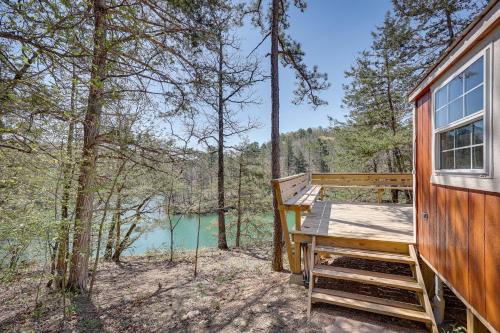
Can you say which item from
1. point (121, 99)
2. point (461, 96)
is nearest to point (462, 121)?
point (461, 96)

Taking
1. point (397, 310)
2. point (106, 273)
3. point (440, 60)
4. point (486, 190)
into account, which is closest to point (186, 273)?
point (106, 273)

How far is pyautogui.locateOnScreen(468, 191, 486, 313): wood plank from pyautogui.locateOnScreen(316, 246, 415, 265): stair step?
127 cm

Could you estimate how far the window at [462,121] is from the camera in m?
1.70

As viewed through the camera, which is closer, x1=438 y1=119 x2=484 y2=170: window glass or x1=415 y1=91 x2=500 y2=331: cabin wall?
x1=415 y1=91 x2=500 y2=331: cabin wall

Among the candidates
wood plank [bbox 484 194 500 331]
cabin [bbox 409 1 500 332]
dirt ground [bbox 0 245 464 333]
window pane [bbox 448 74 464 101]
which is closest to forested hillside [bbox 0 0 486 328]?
dirt ground [bbox 0 245 464 333]

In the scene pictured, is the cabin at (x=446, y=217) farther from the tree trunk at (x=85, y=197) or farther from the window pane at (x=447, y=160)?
the tree trunk at (x=85, y=197)

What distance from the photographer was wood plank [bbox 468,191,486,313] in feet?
5.39

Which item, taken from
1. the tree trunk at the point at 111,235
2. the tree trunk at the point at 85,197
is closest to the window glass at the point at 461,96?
the tree trunk at the point at 85,197

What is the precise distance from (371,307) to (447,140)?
82.6 inches

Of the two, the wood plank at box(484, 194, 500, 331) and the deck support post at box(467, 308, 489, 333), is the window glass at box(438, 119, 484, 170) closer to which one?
the wood plank at box(484, 194, 500, 331)

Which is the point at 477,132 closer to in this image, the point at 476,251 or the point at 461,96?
the point at 461,96

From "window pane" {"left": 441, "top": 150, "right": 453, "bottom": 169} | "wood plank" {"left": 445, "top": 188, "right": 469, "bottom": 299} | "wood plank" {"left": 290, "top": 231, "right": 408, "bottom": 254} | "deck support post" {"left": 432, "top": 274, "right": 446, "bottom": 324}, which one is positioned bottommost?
"deck support post" {"left": 432, "top": 274, "right": 446, "bottom": 324}

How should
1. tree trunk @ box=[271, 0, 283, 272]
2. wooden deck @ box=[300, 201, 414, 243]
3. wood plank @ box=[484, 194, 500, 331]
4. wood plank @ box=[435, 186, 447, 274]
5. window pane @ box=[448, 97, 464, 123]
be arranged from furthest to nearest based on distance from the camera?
1. tree trunk @ box=[271, 0, 283, 272]
2. wooden deck @ box=[300, 201, 414, 243]
3. wood plank @ box=[435, 186, 447, 274]
4. window pane @ box=[448, 97, 464, 123]
5. wood plank @ box=[484, 194, 500, 331]

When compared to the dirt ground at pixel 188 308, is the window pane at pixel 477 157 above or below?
above
